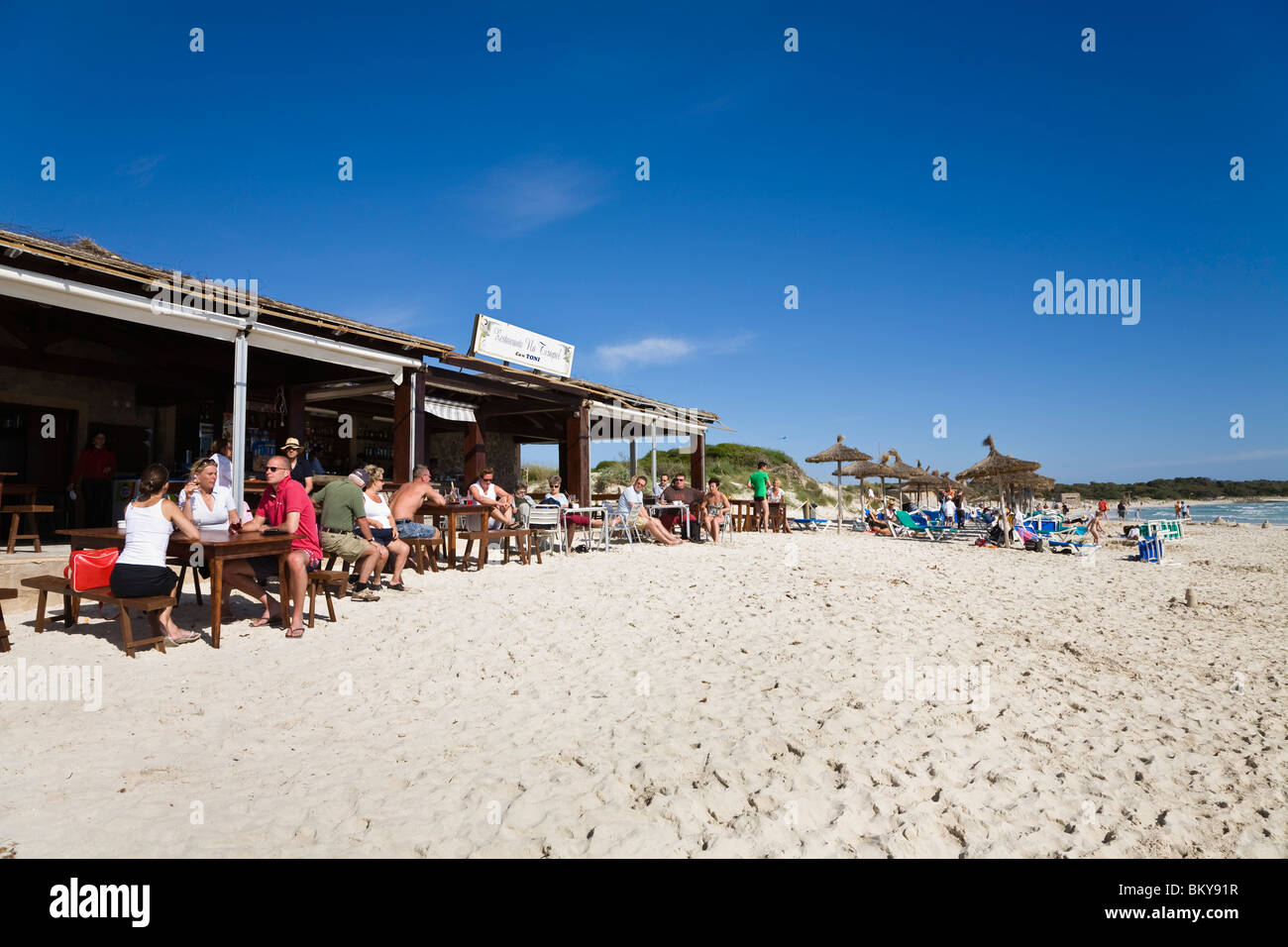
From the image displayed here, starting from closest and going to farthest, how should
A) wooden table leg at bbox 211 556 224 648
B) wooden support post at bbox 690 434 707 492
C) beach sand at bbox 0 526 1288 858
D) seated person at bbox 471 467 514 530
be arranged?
beach sand at bbox 0 526 1288 858 → wooden table leg at bbox 211 556 224 648 → seated person at bbox 471 467 514 530 → wooden support post at bbox 690 434 707 492

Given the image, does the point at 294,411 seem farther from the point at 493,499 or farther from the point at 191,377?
the point at 493,499

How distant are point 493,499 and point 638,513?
8.57 ft

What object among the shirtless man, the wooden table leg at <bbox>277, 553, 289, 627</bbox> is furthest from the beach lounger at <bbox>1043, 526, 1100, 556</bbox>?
the wooden table leg at <bbox>277, 553, 289, 627</bbox>

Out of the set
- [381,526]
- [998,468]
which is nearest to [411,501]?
[381,526]

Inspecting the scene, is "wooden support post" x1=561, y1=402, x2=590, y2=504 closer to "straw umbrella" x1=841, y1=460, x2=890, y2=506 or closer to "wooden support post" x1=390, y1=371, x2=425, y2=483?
"wooden support post" x1=390, y1=371, x2=425, y2=483

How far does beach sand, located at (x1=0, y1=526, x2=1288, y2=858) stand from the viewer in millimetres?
2250

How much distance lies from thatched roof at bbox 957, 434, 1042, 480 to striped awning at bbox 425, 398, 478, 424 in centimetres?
1239

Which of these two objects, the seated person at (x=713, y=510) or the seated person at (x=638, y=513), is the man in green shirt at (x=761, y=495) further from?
the seated person at (x=638, y=513)

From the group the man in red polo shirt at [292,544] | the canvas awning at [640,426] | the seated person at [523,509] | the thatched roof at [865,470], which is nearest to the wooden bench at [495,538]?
the seated person at [523,509]

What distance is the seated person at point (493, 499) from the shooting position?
828cm

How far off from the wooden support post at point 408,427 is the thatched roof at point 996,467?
13705 millimetres

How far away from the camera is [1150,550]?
1177 centimetres

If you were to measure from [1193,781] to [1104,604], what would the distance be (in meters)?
4.68
